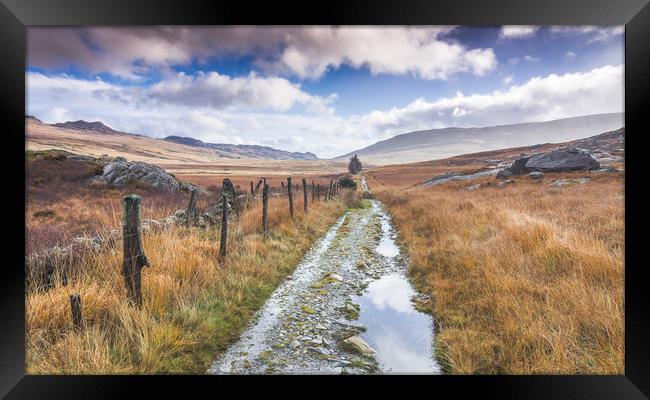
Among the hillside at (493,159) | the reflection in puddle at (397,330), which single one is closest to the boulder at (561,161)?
the hillside at (493,159)

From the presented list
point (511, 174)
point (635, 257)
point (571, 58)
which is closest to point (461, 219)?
point (571, 58)

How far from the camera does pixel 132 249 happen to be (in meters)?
3.28

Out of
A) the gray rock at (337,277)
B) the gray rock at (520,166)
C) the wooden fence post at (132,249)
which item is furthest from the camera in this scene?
the gray rock at (520,166)

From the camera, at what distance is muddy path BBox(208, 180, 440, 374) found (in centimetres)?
323

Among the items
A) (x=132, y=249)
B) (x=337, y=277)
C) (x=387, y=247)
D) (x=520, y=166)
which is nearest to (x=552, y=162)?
(x=520, y=166)

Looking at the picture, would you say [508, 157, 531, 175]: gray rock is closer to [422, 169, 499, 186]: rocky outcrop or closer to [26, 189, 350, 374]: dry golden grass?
[422, 169, 499, 186]: rocky outcrop

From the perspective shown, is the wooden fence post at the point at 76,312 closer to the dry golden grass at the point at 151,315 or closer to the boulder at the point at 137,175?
the dry golden grass at the point at 151,315

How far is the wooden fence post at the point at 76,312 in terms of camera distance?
288 centimetres

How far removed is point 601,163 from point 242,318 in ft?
63.4

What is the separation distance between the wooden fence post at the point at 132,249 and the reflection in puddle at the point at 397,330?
2956 millimetres

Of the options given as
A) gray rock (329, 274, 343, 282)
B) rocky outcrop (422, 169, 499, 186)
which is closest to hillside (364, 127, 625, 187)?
rocky outcrop (422, 169, 499, 186)

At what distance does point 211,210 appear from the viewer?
1128 centimetres

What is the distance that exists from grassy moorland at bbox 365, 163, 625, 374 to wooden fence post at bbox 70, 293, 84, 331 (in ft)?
13.3
